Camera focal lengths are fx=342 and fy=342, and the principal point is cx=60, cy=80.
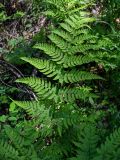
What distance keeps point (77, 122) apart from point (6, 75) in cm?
174

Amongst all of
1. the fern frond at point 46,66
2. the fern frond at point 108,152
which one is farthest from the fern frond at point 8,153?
the fern frond at point 46,66

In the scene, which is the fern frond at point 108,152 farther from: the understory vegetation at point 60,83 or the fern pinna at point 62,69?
the fern pinna at point 62,69

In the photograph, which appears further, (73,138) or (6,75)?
(6,75)

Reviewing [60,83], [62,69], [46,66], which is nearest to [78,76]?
[62,69]

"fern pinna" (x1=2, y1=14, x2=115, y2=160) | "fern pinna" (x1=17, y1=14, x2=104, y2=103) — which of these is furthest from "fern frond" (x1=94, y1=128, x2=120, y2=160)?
"fern pinna" (x1=17, y1=14, x2=104, y2=103)

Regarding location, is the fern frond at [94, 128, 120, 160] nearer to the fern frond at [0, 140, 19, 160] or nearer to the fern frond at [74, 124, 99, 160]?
the fern frond at [74, 124, 99, 160]

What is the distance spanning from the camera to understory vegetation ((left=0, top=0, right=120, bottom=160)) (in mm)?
2865

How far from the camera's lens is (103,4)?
17.5 ft

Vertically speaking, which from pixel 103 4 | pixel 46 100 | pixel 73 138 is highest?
pixel 103 4

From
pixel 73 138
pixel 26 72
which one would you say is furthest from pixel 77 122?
pixel 26 72

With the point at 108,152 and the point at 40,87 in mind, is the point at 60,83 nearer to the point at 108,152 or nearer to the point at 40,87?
the point at 40,87

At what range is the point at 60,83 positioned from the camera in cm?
410

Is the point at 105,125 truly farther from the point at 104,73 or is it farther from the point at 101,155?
the point at 101,155

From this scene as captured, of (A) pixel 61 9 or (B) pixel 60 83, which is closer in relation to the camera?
(B) pixel 60 83
